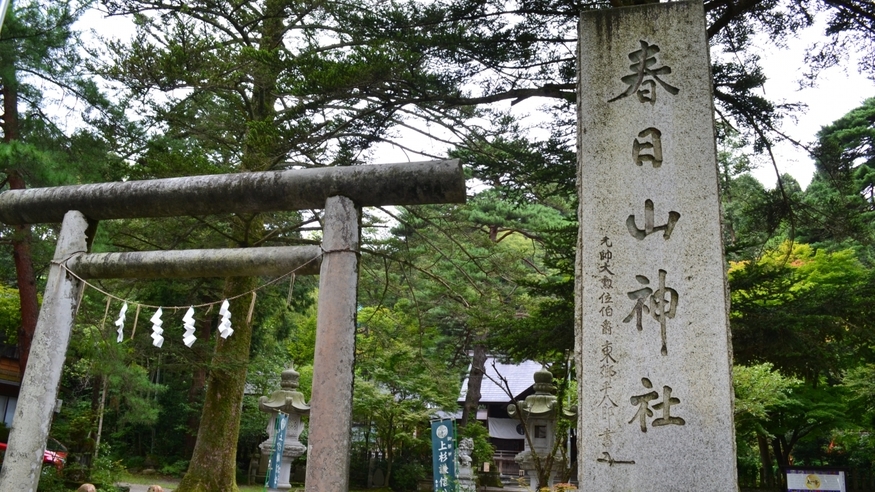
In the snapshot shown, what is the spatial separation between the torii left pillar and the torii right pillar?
13.8 feet

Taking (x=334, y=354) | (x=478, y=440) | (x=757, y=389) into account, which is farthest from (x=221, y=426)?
(x=757, y=389)

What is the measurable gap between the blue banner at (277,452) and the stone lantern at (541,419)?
4.21 metres

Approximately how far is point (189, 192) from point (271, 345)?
1618 cm

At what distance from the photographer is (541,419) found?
12.3 meters

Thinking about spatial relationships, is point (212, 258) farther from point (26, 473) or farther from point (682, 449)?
point (682, 449)

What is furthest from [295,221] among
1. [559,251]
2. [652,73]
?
[652,73]

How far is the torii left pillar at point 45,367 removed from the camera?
512 cm

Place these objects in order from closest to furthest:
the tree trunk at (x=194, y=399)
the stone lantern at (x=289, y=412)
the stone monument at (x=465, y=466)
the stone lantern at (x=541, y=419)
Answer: the stone lantern at (x=289, y=412), the stone lantern at (x=541, y=419), the stone monument at (x=465, y=466), the tree trunk at (x=194, y=399)

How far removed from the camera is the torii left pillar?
16.8 feet

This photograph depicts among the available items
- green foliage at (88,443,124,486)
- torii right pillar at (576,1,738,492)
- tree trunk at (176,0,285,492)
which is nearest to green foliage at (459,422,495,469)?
tree trunk at (176,0,285,492)

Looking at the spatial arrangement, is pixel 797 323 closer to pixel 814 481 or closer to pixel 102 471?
pixel 814 481

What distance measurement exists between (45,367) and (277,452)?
265 inches

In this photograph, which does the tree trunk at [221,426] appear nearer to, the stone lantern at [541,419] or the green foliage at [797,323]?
the stone lantern at [541,419]

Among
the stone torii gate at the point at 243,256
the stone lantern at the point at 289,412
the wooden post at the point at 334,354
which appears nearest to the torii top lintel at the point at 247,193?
the stone torii gate at the point at 243,256
